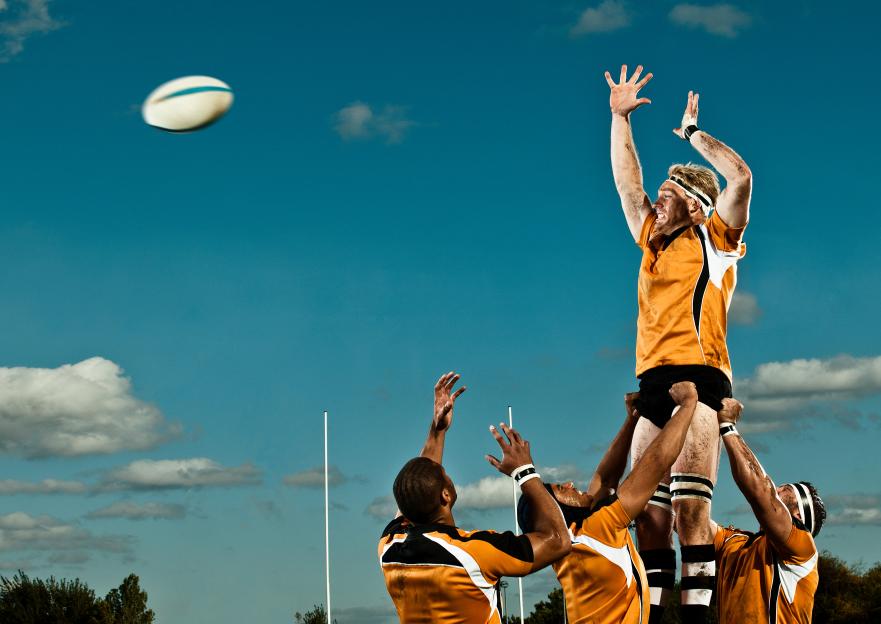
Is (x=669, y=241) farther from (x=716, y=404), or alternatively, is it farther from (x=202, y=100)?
(x=202, y=100)

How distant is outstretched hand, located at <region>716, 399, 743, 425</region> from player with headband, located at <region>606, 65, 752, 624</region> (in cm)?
17

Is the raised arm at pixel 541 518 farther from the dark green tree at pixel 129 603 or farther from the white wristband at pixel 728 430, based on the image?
the dark green tree at pixel 129 603

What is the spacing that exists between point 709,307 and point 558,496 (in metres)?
2.22

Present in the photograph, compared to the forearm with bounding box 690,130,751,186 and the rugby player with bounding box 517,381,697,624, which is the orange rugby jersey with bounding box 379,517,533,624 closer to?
the rugby player with bounding box 517,381,697,624

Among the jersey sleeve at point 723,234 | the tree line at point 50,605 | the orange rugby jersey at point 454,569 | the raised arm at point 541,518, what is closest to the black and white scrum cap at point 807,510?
the jersey sleeve at point 723,234

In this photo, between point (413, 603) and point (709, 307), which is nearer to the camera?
point (413, 603)

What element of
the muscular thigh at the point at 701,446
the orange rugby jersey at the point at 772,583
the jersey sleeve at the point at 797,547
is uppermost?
the muscular thigh at the point at 701,446

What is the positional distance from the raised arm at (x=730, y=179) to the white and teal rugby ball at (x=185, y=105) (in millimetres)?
7502

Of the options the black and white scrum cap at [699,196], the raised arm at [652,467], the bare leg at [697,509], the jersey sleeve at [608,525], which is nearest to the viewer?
the raised arm at [652,467]

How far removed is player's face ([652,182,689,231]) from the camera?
964cm

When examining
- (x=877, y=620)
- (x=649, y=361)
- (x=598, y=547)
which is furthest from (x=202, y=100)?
(x=877, y=620)

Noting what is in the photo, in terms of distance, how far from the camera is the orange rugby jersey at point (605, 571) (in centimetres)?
819

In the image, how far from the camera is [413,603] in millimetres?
7473

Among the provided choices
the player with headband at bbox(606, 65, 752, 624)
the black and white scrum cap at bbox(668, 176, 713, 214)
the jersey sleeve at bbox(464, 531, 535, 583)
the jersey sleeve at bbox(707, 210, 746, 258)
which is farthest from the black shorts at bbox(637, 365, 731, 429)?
the jersey sleeve at bbox(464, 531, 535, 583)
